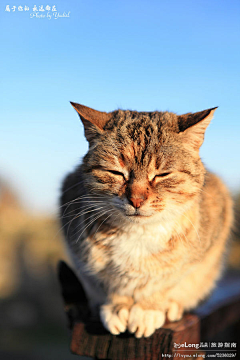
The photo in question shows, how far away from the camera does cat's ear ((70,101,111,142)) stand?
1898 mm

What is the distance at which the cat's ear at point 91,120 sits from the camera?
1.90 meters

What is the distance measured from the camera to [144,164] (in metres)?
1.77

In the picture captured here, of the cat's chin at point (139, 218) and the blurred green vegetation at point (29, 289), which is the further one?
the blurred green vegetation at point (29, 289)

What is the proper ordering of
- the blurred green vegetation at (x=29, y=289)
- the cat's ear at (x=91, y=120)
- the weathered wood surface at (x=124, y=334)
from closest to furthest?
the weathered wood surface at (x=124, y=334) < the cat's ear at (x=91, y=120) < the blurred green vegetation at (x=29, y=289)

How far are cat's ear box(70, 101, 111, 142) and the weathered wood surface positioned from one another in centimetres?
94

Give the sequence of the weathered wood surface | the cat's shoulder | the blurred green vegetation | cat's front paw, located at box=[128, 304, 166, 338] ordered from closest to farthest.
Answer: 1. the weathered wood surface
2. cat's front paw, located at box=[128, 304, 166, 338]
3. the cat's shoulder
4. the blurred green vegetation

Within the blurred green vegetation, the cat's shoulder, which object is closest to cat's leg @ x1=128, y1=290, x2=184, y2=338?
the cat's shoulder

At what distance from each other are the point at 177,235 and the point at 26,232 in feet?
18.2

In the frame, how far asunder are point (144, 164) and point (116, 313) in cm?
92

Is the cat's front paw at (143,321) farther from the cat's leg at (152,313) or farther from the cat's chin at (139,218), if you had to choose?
the cat's chin at (139,218)

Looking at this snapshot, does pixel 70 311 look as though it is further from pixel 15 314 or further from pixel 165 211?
pixel 15 314

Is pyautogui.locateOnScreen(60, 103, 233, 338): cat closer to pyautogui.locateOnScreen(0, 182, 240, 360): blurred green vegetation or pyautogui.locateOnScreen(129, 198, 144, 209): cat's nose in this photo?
pyautogui.locateOnScreen(129, 198, 144, 209): cat's nose

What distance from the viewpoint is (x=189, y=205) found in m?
1.87

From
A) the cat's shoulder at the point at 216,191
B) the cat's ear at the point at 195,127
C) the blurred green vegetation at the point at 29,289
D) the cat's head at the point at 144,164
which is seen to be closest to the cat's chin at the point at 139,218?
the cat's head at the point at 144,164
